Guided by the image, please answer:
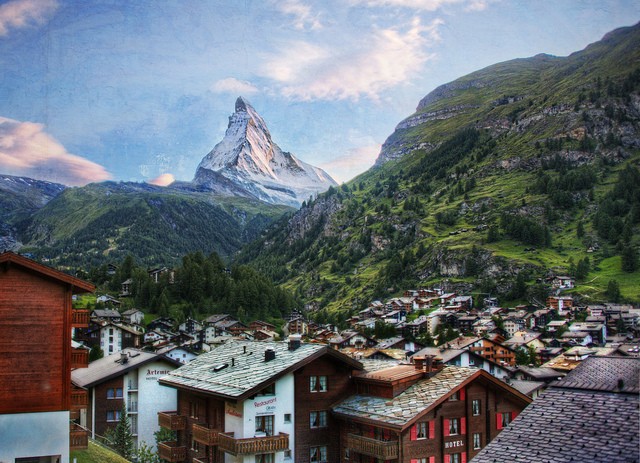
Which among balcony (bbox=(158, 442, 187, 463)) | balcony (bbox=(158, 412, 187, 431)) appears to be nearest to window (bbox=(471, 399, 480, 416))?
balcony (bbox=(158, 412, 187, 431))

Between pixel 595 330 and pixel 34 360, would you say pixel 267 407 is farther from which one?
pixel 595 330

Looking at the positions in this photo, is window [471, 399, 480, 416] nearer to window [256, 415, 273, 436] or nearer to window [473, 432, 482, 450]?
window [473, 432, 482, 450]

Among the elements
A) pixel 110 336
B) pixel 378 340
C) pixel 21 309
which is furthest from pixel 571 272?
pixel 21 309

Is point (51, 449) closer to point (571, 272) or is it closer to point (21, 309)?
point (21, 309)

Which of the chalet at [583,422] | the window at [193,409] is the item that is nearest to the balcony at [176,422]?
the window at [193,409]

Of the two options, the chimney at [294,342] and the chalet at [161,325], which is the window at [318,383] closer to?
the chimney at [294,342]

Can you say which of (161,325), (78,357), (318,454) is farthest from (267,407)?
(161,325)

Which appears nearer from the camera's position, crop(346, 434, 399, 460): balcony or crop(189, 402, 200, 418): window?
crop(346, 434, 399, 460): balcony
